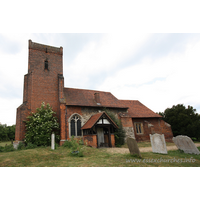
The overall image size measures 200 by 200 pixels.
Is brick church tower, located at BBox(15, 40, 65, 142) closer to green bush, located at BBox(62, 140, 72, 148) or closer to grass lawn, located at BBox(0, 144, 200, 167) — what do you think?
green bush, located at BBox(62, 140, 72, 148)

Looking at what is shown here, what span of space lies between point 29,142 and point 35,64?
35.6 ft

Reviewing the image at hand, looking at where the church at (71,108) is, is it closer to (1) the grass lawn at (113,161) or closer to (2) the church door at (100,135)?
(2) the church door at (100,135)

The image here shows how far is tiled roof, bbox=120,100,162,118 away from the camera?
21.8m

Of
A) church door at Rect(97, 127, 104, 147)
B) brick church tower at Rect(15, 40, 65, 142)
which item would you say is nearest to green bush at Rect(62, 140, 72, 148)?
brick church tower at Rect(15, 40, 65, 142)

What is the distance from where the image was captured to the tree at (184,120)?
66.2ft

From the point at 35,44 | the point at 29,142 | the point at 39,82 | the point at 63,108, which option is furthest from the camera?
the point at 35,44

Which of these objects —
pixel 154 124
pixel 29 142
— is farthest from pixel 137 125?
pixel 29 142

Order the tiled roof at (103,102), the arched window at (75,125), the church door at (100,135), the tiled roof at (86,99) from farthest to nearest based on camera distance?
the tiled roof at (103,102), the tiled roof at (86,99), the arched window at (75,125), the church door at (100,135)

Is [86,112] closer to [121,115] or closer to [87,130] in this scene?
[87,130]

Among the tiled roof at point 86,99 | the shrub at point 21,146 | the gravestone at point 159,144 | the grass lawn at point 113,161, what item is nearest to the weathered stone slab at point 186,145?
the grass lawn at point 113,161

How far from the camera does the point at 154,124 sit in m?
22.0

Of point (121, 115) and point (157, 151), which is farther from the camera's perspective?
point (121, 115)

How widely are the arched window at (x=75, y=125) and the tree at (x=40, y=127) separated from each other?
186 centimetres

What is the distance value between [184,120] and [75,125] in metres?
18.0
